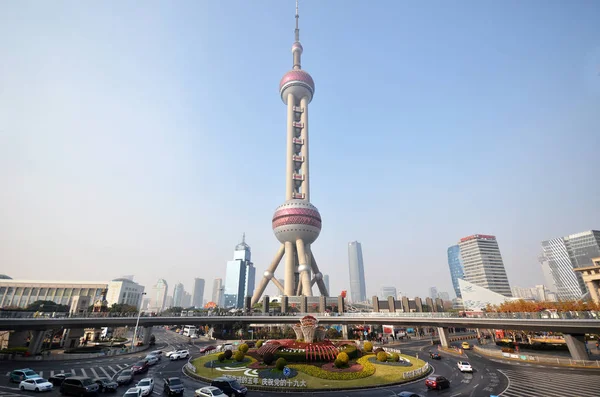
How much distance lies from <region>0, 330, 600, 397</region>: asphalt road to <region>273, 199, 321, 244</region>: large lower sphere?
69.9 metres

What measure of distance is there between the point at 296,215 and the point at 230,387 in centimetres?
8573

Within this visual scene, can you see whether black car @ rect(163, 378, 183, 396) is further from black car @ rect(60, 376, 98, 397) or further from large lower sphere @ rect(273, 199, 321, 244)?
large lower sphere @ rect(273, 199, 321, 244)

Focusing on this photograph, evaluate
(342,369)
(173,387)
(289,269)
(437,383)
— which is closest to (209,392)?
(173,387)

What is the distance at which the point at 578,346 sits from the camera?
37.3 m

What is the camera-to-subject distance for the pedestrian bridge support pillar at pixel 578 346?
121 feet

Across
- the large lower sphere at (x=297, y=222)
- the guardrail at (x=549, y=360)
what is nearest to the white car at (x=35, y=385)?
the guardrail at (x=549, y=360)

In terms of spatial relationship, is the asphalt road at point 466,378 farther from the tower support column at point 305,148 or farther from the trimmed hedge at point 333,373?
the tower support column at point 305,148

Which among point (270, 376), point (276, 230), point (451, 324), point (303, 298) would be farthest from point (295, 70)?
point (270, 376)

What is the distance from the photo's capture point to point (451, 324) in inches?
1953

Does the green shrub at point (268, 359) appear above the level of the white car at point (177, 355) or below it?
above

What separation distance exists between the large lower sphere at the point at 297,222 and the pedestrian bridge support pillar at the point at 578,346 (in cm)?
7855

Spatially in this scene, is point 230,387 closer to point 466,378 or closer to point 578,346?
point 466,378

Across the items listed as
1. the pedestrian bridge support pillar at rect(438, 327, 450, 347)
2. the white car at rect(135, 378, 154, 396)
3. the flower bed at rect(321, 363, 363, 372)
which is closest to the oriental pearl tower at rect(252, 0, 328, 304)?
the pedestrian bridge support pillar at rect(438, 327, 450, 347)

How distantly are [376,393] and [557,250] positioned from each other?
237397 millimetres
